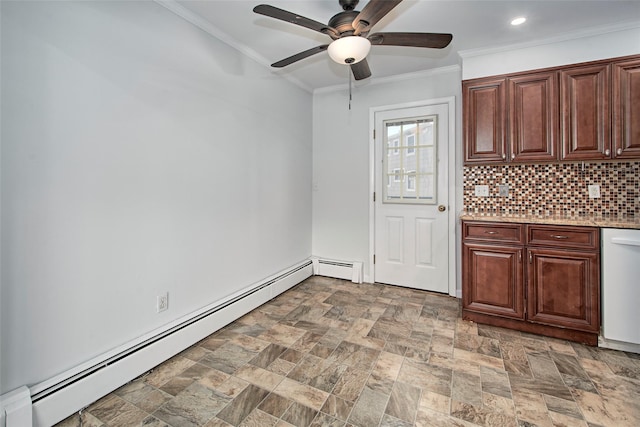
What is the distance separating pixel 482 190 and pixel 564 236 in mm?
911

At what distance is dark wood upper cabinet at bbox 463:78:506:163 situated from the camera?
283 centimetres

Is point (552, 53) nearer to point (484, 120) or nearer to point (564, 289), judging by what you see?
point (484, 120)

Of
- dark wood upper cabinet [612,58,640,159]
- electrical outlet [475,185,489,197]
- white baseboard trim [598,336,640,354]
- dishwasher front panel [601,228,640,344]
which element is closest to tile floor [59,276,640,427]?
white baseboard trim [598,336,640,354]

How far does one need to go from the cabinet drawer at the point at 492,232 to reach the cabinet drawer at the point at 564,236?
0.09m

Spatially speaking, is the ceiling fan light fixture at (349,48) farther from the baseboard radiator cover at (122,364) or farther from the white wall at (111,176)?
the baseboard radiator cover at (122,364)

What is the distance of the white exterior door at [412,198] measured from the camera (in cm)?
347

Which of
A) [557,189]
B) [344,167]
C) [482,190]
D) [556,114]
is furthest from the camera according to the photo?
[344,167]

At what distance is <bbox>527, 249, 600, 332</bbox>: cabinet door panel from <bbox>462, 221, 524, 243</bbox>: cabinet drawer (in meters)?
0.17

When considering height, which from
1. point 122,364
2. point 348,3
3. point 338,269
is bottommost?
point 122,364

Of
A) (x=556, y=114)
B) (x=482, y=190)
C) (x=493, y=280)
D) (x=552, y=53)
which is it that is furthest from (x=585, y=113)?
(x=493, y=280)

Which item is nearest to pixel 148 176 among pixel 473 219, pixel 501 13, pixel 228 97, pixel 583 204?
pixel 228 97

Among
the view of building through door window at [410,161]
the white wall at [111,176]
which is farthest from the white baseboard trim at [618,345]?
the white wall at [111,176]

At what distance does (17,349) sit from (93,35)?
171 centimetres

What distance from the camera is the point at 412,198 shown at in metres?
3.64
